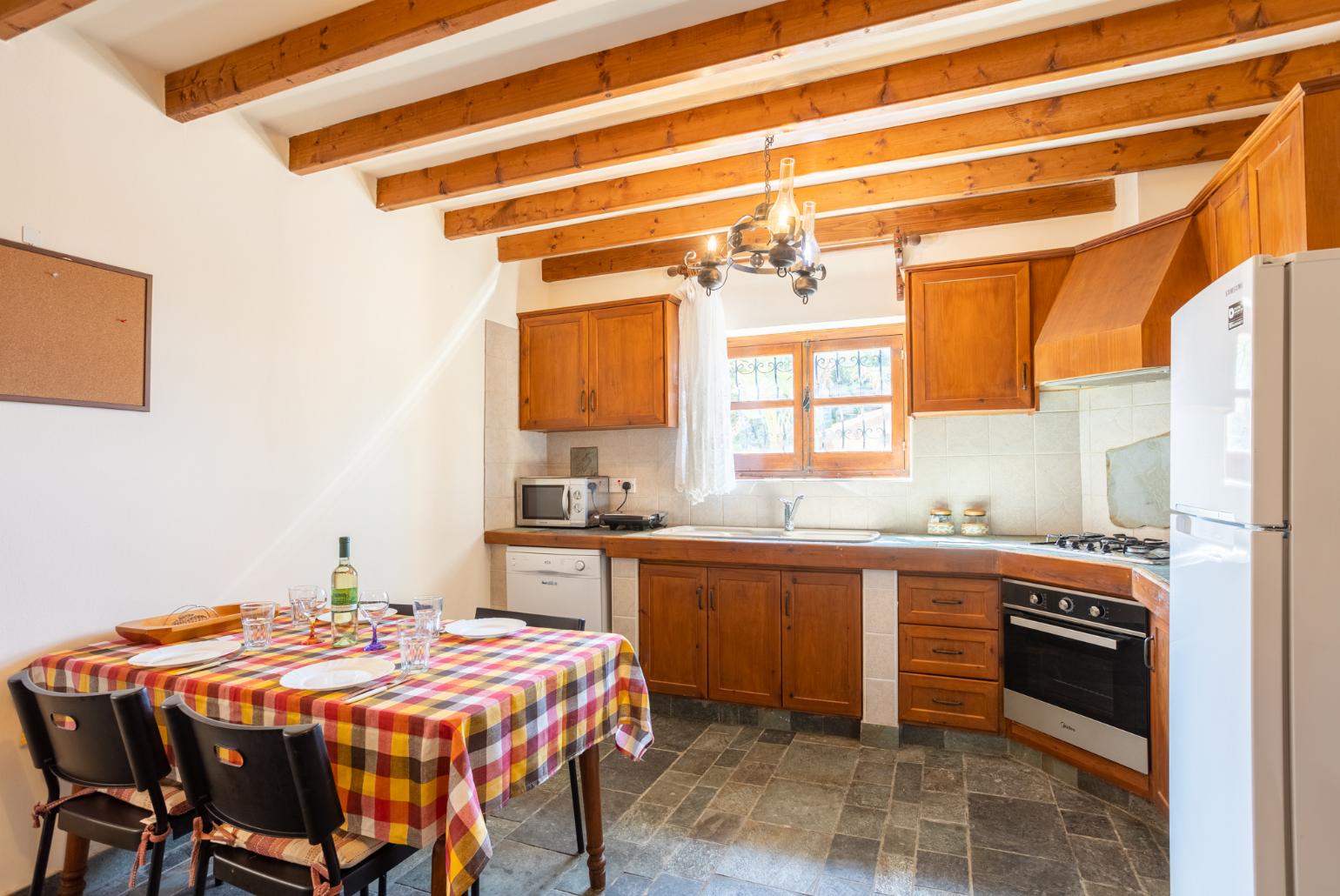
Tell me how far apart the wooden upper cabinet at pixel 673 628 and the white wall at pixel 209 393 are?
109cm

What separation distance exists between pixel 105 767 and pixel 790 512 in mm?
3013

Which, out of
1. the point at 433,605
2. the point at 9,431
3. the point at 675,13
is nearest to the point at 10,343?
the point at 9,431

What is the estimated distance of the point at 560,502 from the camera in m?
4.14

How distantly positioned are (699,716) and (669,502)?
127cm

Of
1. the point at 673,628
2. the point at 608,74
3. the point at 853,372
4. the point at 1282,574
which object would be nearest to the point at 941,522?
the point at 853,372

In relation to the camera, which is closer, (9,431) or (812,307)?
(9,431)

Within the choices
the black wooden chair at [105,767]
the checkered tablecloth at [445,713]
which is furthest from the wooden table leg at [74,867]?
the checkered tablecloth at [445,713]

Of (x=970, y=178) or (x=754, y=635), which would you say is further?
(x=754, y=635)

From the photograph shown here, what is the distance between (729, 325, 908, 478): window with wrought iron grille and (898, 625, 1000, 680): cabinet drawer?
104cm

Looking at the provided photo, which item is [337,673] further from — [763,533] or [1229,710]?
[763,533]

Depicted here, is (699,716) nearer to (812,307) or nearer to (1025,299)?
(812,307)

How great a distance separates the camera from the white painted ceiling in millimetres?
2137

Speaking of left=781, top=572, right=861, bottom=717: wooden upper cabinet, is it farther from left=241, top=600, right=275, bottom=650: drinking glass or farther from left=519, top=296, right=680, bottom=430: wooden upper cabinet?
left=241, top=600, right=275, bottom=650: drinking glass

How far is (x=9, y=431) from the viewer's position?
201cm
